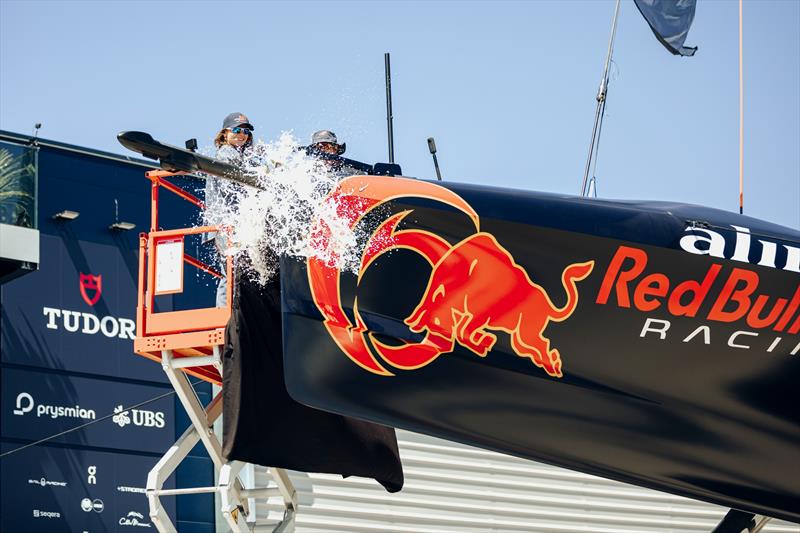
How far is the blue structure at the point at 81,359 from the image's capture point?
41.6ft

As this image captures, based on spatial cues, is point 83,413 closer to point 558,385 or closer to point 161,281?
point 161,281

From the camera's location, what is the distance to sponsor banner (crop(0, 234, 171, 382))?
1296 cm

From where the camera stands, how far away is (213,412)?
33.3 ft

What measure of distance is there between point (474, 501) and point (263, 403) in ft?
18.9

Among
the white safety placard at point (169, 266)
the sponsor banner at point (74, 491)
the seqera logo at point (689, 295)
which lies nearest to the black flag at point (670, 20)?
the white safety placard at point (169, 266)

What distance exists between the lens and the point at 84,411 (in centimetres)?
1323

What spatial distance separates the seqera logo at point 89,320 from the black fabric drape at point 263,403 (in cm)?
487

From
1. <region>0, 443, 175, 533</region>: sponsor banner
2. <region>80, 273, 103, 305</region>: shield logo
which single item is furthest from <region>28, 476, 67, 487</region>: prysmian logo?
<region>80, 273, 103, 305</region>: shield logo

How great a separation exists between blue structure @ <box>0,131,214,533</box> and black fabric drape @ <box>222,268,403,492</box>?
3651mm

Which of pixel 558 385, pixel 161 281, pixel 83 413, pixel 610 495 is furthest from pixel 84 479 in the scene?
pixel 558 385

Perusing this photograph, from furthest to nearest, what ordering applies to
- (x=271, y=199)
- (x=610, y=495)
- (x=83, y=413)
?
1. (x=610, y=495)
2. (x=83, y=413)
3. (x=271, y=199)

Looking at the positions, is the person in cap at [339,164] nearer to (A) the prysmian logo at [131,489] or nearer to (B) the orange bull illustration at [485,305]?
(B) the orange bull illustration at [485,305]

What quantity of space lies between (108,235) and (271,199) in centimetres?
660

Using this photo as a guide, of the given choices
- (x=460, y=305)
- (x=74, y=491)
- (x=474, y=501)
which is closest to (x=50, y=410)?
(x=74, y=491)
